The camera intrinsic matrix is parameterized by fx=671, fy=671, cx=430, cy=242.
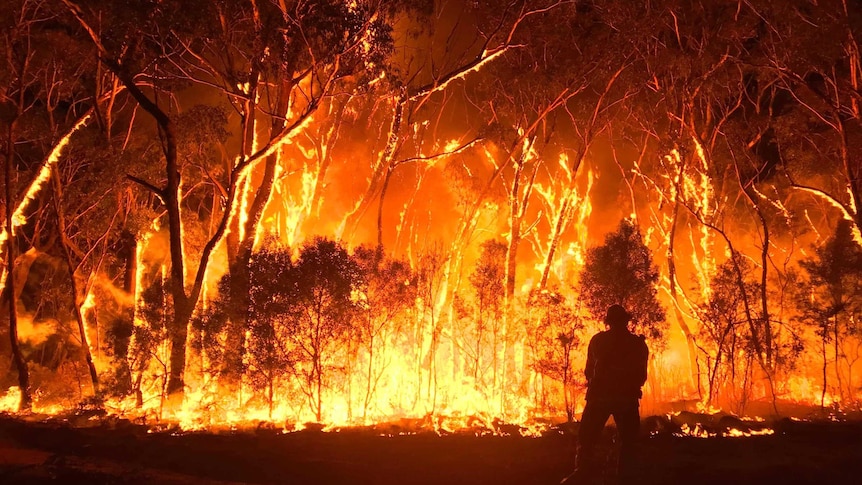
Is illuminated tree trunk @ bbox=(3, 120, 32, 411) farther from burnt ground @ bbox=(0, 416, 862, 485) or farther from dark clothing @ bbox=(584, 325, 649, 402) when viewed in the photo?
dark clothing @ bbox=(584, 325, 649, 402)

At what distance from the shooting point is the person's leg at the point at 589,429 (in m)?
8.75

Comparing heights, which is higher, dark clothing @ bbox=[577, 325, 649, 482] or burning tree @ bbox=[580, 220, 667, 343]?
burning tree @ bbox=[580, 220, 667, 343]

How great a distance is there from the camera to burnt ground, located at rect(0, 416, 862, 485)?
32.0 ft

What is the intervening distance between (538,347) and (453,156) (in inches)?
404

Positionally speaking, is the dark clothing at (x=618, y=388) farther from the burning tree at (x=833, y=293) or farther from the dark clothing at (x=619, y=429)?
the burning tree at (x=833, y=293)

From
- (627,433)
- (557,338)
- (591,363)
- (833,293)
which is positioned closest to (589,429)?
(627,433)

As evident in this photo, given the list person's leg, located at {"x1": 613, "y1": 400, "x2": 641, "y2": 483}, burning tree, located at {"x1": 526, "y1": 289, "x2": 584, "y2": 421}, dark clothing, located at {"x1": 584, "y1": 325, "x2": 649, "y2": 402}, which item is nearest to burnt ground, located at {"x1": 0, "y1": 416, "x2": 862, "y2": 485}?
person's leg, located at {"x1": 613, "y1": 400, "x2": 641, "y2": 483}

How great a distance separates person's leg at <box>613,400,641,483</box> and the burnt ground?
2.32 ft

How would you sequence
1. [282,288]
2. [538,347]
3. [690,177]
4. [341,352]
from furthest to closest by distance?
[690,177]
[538,347]
[341,352]
[282,288]

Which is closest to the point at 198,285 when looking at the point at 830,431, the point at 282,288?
the point at 282,288

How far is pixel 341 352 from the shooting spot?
50.1ft

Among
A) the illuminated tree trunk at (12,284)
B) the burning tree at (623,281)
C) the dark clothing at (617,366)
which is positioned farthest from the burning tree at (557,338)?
the illuminated tree trunk at (12,284)

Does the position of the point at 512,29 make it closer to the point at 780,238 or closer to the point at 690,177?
the point at 690,177

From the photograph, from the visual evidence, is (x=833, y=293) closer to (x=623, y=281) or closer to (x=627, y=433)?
(x=623, y=281)
